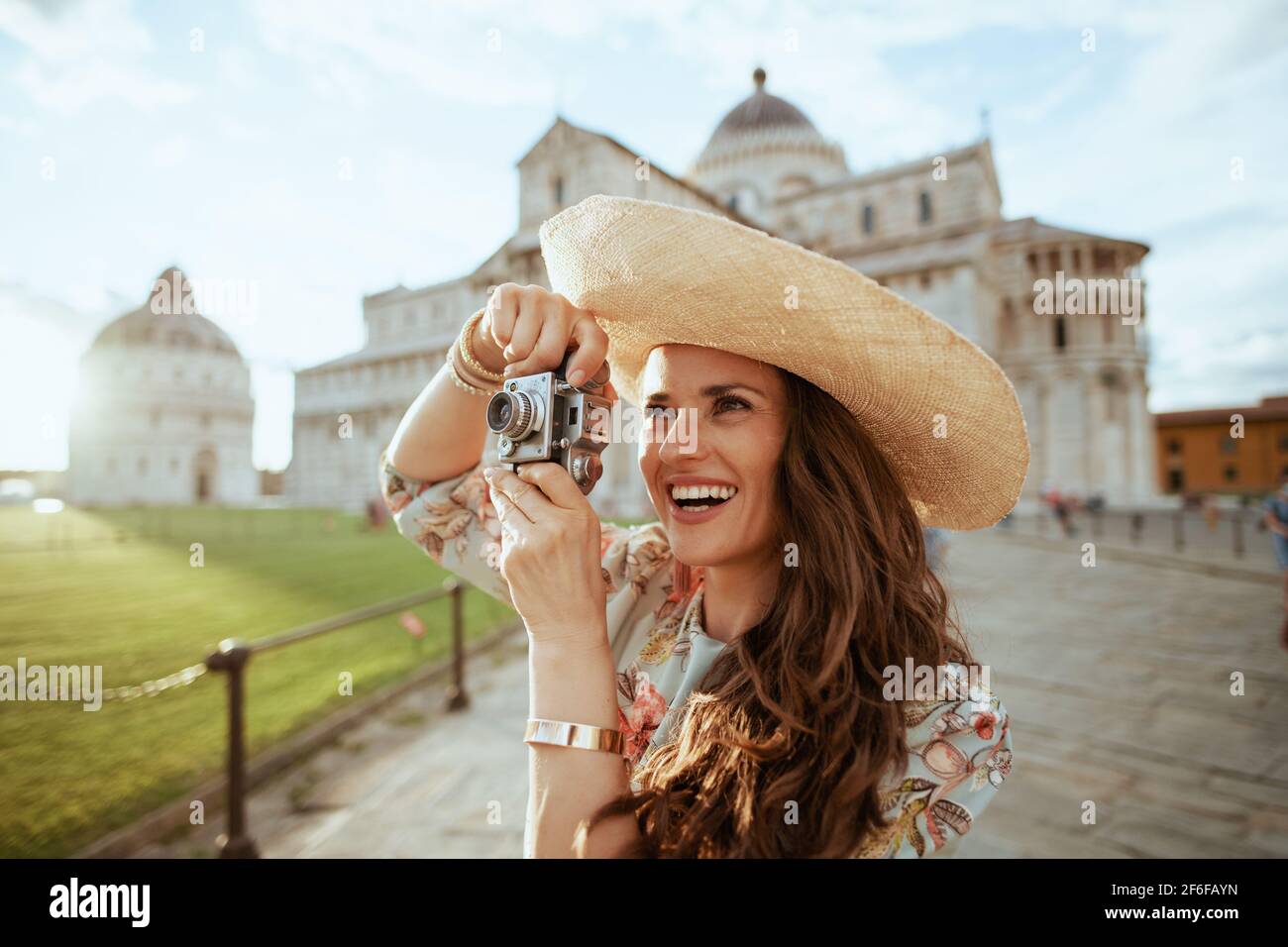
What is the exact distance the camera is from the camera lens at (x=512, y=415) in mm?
1319

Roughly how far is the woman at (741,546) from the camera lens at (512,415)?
0.08 meters

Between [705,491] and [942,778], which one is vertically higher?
[705,491]

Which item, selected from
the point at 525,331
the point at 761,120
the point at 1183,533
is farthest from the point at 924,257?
the point at 525,331

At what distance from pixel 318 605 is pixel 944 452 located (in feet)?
37.1

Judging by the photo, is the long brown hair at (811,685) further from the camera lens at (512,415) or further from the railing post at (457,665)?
the railing post at (457,665)

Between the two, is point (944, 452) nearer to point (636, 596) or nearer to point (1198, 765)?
point (636, 596)

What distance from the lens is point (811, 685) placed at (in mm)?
1220

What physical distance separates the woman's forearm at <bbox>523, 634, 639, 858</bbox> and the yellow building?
65.3 meters

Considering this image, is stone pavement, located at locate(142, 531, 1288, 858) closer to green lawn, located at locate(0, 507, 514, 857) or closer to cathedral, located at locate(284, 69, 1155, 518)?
green lawn, located at locate(0, 507, 514, 857)

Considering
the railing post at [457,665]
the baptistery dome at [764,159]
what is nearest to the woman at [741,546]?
the railing post at [457,665]

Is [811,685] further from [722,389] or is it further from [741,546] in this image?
[722,389]

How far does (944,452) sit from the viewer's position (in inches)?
63.7

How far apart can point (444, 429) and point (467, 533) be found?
0.94 ft

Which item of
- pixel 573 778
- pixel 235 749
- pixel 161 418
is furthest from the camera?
pixel 161 418
